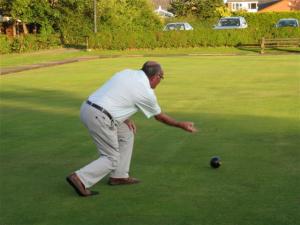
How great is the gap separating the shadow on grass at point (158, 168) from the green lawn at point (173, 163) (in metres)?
0.01

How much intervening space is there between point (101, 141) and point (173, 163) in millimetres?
1927

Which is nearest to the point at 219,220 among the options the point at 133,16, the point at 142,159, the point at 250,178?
the point at 250,178

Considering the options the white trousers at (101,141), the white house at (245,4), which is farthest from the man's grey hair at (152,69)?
the white house at (245,4)

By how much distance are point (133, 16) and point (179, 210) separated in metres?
46.2

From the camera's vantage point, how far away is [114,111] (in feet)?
21.5

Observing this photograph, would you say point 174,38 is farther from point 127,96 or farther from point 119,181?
point 127,96

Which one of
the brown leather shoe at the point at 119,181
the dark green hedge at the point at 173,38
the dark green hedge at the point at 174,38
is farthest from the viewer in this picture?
the dark green hedge at the point at 173,38

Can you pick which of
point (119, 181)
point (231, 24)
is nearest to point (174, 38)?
point (231, 24)

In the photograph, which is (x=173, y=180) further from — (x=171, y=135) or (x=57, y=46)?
(x=57, y=46)

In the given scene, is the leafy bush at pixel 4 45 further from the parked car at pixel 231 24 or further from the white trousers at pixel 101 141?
the white trousers at pixel 101 141

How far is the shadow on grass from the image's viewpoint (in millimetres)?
6258

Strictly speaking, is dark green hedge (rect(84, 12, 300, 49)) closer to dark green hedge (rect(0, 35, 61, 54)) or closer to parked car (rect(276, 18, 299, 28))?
parked car (rect(276, 18, 299, 28))

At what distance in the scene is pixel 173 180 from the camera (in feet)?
24.4

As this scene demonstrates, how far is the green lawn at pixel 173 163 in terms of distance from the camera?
614 centimetres
